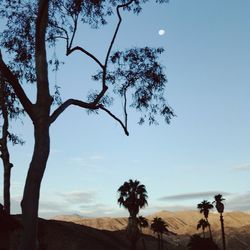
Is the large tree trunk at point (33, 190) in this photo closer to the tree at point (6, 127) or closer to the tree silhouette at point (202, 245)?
the tree at point (6, 127)

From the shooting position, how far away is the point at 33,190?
42.4 feet

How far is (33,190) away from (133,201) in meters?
49.3

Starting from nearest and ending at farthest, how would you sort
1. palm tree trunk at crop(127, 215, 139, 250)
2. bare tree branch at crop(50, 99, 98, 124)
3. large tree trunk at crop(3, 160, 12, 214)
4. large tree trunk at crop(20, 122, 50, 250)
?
large tree trunk at crop(20, 122, 50, 250) → bare tree branch at crop(50, 99, 98, 124) → large tree trunk at crop(3, 160, 12, 214) → palm tree trunk at crop(127, 215, 139, 250)

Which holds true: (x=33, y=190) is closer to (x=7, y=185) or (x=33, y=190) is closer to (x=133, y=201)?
(x=7, y=185)

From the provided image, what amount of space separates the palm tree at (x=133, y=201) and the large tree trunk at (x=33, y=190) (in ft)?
155

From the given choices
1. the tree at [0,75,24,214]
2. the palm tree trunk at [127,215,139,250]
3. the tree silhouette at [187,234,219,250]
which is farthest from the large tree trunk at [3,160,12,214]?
the tree silhouette at [187,234,219,250]

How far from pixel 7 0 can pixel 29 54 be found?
7.88 feet

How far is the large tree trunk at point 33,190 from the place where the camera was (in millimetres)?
12656

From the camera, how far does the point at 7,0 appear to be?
2048 centimetres

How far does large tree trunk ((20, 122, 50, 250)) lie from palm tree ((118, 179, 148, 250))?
47341 millimetres

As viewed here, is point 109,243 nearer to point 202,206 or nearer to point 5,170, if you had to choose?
point 202,206

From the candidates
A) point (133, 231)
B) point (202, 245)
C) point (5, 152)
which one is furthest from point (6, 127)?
point (202, 245)

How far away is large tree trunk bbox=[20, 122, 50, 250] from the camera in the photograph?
1266 centimetres

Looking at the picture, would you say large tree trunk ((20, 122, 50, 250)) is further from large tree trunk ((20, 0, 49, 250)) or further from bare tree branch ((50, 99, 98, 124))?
bare tree branch ((50, 99, 98, 124))
